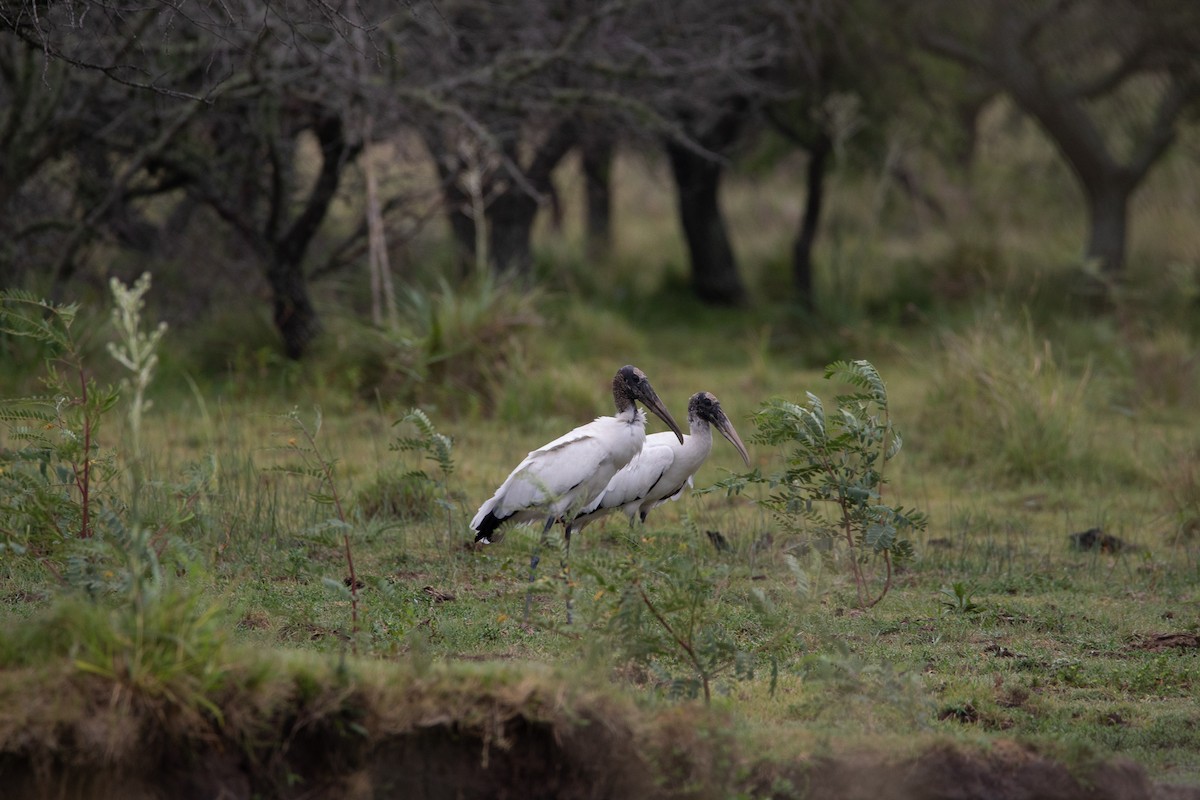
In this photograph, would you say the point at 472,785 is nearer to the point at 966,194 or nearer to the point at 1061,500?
the point at 1061,500

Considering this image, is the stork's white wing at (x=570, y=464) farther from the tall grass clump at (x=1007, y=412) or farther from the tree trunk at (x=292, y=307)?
the tree trunk at (x=292, y=307)

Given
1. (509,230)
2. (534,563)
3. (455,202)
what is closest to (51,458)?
(534,563)

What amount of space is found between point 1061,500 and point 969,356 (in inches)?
60.3

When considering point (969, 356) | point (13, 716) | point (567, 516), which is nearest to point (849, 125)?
point (969, 356)

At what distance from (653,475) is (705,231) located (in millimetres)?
9116

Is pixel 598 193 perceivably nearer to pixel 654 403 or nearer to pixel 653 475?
pixel 654 403

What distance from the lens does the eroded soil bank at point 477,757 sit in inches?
155

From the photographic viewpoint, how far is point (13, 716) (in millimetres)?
3838

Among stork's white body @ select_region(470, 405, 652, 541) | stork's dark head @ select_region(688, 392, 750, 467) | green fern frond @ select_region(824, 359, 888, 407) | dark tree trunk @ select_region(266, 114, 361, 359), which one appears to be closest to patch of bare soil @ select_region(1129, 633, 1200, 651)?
green fern frond @ select_region(824, 359, 888, 407)

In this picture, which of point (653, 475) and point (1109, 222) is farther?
point (1109, 222)

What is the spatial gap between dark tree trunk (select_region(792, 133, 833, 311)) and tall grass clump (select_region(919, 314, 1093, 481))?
4485mm

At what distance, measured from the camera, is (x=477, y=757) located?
4.22 metres

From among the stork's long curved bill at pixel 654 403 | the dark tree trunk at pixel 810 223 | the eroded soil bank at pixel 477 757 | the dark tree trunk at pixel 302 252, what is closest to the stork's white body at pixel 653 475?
the stork's long curved bill at pixel 654 403

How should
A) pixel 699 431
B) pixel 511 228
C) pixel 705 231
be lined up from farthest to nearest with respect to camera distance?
pixel 705 231
pixel 511 228
pixel 699 431
